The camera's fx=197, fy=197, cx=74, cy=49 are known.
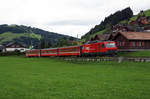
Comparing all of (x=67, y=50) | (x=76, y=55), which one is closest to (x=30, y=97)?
(x=76, y=55)

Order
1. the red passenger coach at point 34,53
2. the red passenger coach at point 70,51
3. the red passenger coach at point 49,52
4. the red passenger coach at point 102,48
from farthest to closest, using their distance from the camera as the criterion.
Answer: the red passenger coach at point 34,53 < the red passenger coach at point 49,52 < the red passenger coach at point 70,51 < the red passenger coach at point 102,48

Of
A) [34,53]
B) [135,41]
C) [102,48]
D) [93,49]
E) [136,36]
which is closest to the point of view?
[102,48]

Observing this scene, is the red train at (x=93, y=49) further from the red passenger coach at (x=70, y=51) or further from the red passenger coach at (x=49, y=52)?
the red passenger coach at (x=49, y=52)

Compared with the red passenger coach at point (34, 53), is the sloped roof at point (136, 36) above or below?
above

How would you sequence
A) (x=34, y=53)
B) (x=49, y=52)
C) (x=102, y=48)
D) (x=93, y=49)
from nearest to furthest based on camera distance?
(x=102, y=48) < (x=93, y=49) < (x=49, y=52) < (x=34, y=53)

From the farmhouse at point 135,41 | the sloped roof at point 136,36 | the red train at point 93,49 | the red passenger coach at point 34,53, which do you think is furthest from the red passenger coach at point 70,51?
the red passenger coach at point 34,53

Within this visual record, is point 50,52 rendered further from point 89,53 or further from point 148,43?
point 148,43

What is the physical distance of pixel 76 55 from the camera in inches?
1591

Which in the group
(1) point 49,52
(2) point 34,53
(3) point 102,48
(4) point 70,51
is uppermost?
(3) point 102,48

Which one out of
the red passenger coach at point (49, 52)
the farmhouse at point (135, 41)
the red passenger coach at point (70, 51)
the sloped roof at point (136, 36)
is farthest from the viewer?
the red passenger coach at point (49, 52)

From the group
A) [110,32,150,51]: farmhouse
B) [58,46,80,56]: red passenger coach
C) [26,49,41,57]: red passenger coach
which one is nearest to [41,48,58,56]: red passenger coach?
[58,46,80,56]: red passenger coach

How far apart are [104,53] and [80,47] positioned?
6152 millimetres

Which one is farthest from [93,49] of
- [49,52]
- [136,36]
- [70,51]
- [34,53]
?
[34,53]

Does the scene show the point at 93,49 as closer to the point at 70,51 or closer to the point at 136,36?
the point at 70,51
